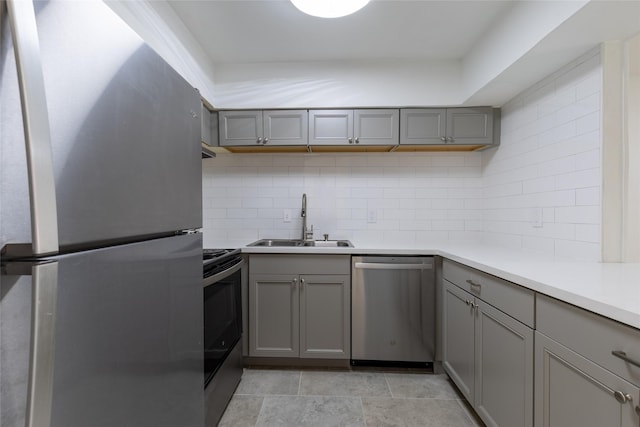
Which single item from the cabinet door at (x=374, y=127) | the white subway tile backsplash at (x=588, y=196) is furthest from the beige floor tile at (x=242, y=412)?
the white subway tile backsplash at (x=588, y=196)

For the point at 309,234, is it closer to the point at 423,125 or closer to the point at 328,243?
the point at 328,243

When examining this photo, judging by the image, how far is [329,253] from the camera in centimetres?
213

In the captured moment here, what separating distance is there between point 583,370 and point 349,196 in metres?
2.01

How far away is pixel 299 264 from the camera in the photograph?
2.15m

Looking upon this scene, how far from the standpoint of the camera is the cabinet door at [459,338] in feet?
5.37

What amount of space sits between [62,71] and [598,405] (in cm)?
157

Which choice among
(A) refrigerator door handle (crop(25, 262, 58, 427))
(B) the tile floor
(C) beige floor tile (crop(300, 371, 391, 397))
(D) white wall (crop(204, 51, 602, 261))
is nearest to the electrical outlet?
(D) white wall (crop(204, 51, 602, 261))

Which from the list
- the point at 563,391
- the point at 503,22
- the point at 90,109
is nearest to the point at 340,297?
the point at 563,391

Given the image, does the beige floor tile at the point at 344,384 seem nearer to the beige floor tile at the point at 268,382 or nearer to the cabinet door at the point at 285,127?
the beige floor tile at the point at 268,382

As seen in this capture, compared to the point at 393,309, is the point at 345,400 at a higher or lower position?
lower

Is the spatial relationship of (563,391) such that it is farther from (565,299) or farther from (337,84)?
(337,84)

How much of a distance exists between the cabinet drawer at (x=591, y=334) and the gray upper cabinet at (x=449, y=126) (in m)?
1.61

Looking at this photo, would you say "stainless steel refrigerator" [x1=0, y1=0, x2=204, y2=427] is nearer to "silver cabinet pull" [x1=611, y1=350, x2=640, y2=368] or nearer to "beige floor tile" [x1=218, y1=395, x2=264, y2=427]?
"beige floor tile" [x1=218, y1=395, x2=264, y2=427]

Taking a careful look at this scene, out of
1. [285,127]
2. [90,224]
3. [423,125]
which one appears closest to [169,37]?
[285,127]
